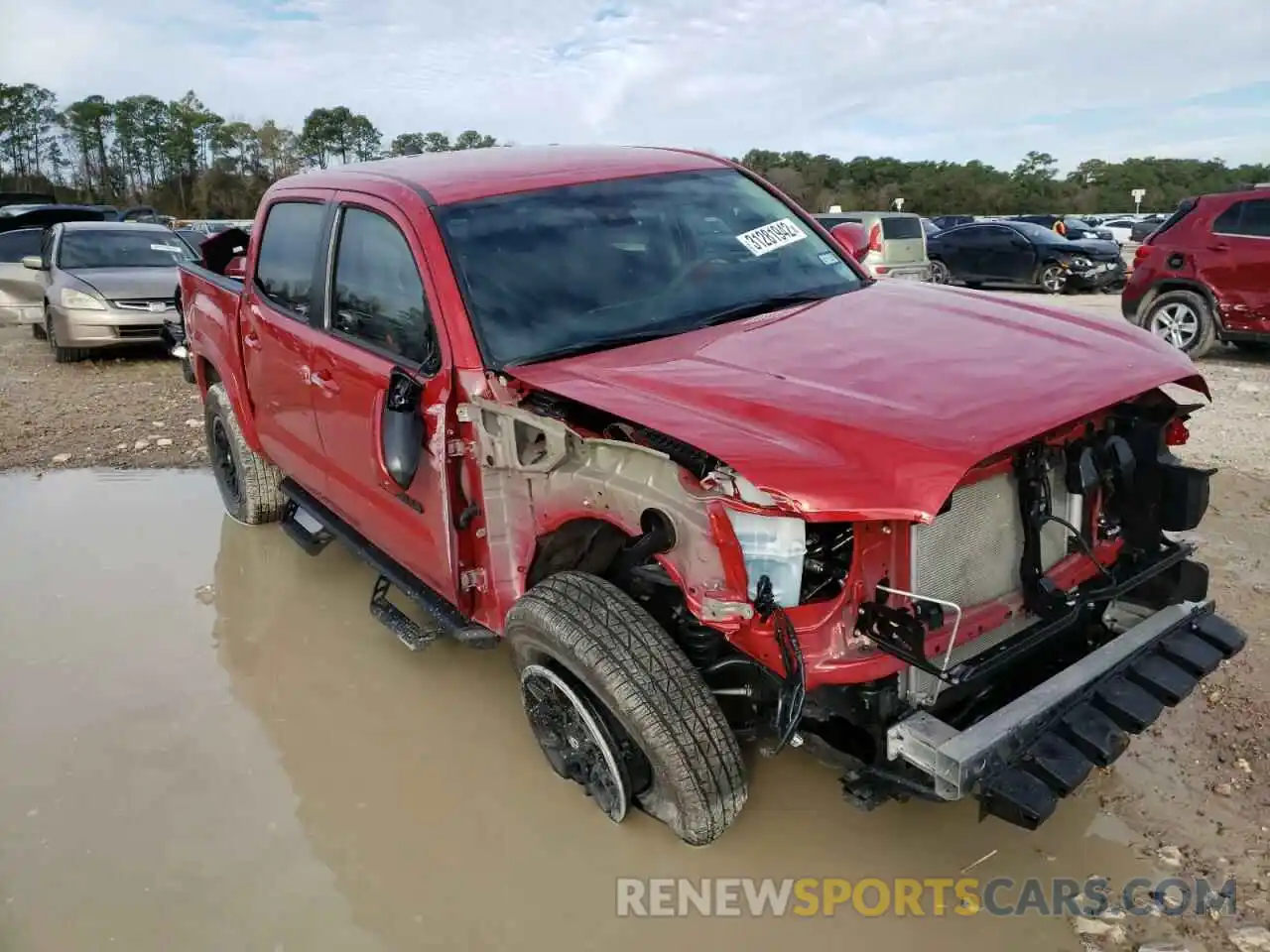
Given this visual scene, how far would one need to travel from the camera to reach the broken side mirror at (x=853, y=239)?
4.22m

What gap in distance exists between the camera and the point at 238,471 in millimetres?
5469

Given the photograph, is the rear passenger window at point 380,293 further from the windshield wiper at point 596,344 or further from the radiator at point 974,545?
the radiator at point 974,545

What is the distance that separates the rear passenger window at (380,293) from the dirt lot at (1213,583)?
2.58 meters

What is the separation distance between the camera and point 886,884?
273cm

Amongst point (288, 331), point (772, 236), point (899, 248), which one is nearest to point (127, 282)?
point (288, 331)

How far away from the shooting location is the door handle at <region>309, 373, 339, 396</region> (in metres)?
3.73

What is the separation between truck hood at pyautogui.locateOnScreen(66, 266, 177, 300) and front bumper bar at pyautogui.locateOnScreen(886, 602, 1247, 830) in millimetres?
10504

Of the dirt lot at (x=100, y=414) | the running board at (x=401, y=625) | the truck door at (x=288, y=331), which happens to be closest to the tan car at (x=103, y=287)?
the dirt lot at (x=100, y=414)

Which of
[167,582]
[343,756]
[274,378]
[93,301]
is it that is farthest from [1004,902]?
[93,301]

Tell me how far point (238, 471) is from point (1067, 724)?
449cm

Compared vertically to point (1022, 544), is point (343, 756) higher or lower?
lower

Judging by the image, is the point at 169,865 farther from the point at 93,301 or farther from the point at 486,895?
the point at 93,301

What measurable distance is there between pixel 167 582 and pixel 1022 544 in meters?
4.16

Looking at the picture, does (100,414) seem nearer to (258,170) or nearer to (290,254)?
(290,254)
